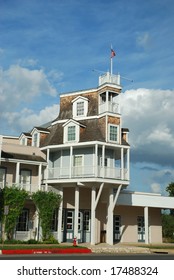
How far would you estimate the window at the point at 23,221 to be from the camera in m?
31.7

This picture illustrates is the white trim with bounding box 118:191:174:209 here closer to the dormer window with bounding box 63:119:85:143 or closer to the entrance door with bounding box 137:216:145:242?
the entrance door with bounding box 137:216:145:242

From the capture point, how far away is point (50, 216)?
3078 centimetres

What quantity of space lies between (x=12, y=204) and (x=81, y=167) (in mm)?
6494

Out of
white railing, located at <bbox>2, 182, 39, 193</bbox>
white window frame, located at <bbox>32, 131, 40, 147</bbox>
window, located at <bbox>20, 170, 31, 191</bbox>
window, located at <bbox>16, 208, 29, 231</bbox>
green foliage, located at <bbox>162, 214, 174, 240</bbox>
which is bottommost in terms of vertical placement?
green foliage, located at <bbox>162, 214, 174, 240</bbox>

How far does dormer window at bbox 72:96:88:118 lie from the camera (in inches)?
1377

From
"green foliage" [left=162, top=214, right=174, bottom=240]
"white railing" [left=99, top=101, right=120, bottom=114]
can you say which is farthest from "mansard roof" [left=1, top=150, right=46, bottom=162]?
"green foliage" [left=162, top=214, right=174, bottom=240]

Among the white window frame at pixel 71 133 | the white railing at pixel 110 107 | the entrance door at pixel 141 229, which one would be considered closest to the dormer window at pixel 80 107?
the white railing at pixel 110 107

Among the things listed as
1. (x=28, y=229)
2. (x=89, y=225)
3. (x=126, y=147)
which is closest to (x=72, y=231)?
(x=89, y=225)

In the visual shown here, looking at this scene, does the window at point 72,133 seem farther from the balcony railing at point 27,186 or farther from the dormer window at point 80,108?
the balcony railing at point 27,186

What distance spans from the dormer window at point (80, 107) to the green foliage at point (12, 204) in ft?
31.3

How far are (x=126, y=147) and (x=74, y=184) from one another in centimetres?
565

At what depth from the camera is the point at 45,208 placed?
30.5 meters

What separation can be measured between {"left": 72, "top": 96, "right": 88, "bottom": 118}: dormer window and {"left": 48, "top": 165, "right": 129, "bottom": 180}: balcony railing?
18.6 feet

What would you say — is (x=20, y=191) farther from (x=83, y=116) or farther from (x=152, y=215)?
(x=152, y=215)
